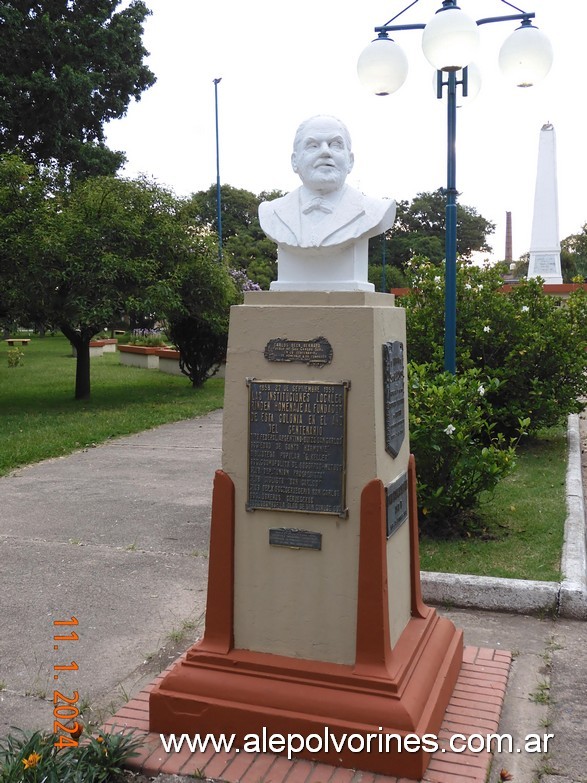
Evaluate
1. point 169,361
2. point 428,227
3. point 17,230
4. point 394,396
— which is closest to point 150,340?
point 169,361

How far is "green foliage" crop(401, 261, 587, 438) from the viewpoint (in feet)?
30.3

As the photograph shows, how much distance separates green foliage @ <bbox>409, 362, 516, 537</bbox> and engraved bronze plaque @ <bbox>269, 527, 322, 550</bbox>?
94.2 inches

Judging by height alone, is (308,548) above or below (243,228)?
below

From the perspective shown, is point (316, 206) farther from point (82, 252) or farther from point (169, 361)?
point (169, 361)

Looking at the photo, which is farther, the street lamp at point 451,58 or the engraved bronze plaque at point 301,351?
the street lamp at point 451,58

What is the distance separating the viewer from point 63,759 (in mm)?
3178

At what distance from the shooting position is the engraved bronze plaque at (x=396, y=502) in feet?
11.8

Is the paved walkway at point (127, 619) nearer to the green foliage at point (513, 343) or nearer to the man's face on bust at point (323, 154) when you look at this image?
the man's face on bust at point (323, 154)

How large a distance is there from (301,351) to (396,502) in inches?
35.1

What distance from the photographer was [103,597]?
515 cm

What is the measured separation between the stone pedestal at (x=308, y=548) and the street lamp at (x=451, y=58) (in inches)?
124

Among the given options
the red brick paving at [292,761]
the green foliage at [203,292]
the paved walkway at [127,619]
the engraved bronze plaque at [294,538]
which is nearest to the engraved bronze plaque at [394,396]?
the engraved bronze plaque at [294,538]

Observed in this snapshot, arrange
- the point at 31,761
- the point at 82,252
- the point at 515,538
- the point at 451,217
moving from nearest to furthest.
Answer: the point at 31,761, the point at 515,538, the point at 451,217, the point at 82,252

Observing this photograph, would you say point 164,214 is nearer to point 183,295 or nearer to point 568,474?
point 183,295
